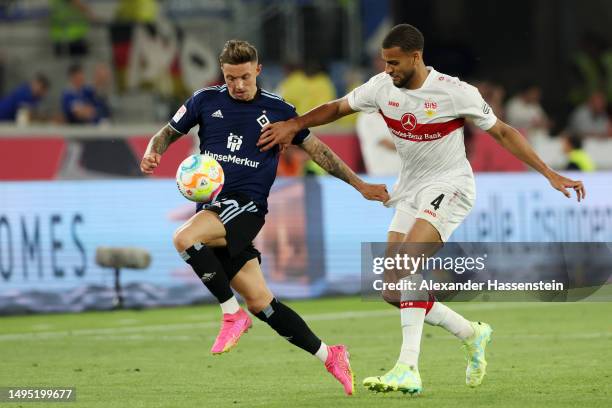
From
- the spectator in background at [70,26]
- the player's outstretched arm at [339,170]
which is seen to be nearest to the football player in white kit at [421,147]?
the player's outstretched arm at [339,170]

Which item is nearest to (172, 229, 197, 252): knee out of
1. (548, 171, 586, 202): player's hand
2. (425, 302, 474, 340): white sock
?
(425, 302, 474, 340): white sock

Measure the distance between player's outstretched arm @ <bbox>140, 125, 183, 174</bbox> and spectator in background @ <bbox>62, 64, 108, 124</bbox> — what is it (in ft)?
36.6

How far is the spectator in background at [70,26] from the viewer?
23.8 m

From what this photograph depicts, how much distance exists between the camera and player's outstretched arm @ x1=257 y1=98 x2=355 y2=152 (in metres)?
9.91

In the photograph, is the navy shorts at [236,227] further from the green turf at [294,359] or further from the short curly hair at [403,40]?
the short curly hair at [403,40]

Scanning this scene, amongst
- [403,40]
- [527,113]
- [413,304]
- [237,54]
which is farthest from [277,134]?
[527,113]

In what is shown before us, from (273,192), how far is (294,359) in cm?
540

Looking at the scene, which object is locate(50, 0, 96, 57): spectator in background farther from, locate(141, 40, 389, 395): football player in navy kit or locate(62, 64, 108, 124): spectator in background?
locate(141, 40, 389, 395): football player in navy kit

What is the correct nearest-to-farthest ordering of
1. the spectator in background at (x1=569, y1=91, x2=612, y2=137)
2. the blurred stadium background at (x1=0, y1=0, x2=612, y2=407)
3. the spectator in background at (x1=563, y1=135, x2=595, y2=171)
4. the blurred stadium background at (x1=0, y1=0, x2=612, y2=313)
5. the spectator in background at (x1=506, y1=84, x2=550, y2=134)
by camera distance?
1. the blurred stadium background at (x1=0, y1=0, x2=612, y2=407)
2. the blurred stadium background at (x1=0, y1=0, x2=612, y2=313)
3. the spectator in background at (x1=563, y1=135, x2=595, y2=171)
4. the spectator in background at (x1=506, y1=84, x2=550, y2=134)
5. the spectator in background at (x1=569, y1=91, x2=612, y2=137)

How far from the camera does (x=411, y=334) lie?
31.2ft

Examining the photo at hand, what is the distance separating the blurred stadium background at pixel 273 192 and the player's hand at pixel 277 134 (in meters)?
1.64

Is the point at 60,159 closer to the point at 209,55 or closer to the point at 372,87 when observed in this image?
the point at 209,55

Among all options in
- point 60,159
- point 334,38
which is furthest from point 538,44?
point 60,159

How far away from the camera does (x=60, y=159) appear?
1962cm
